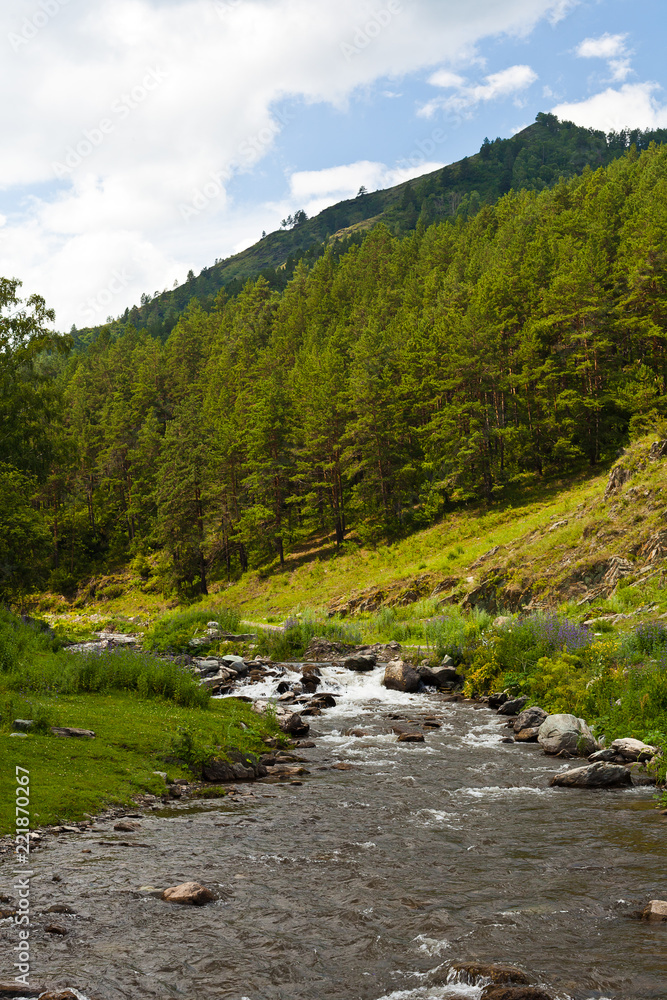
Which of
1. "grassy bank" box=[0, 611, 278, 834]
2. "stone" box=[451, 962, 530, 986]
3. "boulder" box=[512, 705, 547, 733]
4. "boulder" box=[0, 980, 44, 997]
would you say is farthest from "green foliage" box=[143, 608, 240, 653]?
"stone" box=[451, 962, 530, 986]

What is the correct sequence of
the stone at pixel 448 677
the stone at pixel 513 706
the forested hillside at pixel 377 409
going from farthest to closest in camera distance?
the forested hillside at pixel 377 409 < the stone at pixel 448 677 < the stone at pixel 513 706

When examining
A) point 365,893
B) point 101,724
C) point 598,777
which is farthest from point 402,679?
point 365,893

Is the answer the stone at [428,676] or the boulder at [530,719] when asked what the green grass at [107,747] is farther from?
the stone at [428,676]

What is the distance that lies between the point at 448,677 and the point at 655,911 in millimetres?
16537

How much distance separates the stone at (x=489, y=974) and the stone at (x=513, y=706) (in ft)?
43.0

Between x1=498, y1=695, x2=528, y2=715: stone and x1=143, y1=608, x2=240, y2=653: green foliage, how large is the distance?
15947 millimetres

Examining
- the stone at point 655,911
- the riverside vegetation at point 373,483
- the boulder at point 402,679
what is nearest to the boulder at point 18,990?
the riverside vegetation at point 373,483

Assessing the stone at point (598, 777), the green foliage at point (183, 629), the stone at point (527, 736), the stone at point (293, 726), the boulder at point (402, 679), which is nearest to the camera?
the stone at point (598, 777)

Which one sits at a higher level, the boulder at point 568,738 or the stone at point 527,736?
the boulder at point 568,738

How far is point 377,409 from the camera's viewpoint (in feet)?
184

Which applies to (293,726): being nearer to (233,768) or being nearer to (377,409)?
(233,768)

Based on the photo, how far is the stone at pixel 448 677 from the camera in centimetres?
2291

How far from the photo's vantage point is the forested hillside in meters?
47.6

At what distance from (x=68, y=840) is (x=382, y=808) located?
15.9 ft
